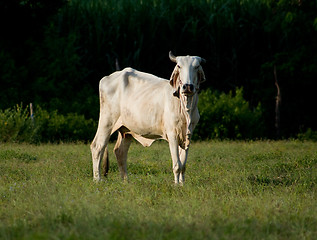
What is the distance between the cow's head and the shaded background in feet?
35.9

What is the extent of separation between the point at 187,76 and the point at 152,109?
102cm

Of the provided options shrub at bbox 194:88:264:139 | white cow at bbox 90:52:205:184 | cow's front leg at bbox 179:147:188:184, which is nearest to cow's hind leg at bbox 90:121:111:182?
white cow at bbox 90:52:205:184

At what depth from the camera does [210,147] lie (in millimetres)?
13094

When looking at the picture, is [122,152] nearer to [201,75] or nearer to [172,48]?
[201,75]

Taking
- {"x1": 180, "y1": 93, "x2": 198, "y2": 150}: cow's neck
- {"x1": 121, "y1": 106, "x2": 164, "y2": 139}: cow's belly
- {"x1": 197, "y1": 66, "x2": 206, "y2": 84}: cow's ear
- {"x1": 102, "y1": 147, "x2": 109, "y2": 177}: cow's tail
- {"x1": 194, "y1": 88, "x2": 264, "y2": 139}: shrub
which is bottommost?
{"x1": 194, "y1": 88, "x2": 264, "y2": 139}: shrub

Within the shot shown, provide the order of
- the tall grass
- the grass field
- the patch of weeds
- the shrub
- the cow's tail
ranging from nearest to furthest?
the grass field < the cow's tail < the patch of weeds < the tall grass < the shrub

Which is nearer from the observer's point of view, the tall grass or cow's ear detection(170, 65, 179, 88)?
cow's ear detection(170, 65, 179, 88)

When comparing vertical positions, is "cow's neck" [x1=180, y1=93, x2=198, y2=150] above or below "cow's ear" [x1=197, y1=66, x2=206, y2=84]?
below

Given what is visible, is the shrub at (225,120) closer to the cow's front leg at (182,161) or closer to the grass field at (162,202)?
the grass field at (162,202)

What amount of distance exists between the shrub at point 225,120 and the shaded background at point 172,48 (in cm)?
168

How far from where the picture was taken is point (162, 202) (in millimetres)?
6105

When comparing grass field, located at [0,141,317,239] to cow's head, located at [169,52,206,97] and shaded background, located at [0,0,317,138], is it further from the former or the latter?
shaded background, located at [0,0,317,138]

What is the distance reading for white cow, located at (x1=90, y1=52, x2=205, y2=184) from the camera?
6.97 m

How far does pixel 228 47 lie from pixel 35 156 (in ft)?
39.3
